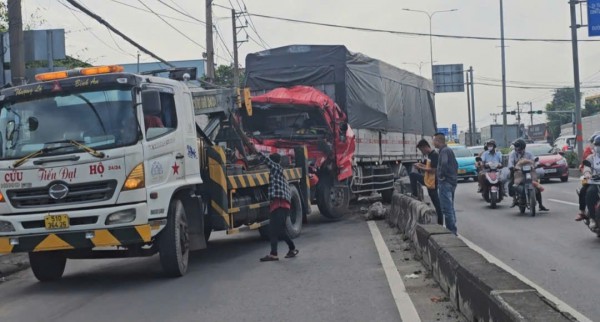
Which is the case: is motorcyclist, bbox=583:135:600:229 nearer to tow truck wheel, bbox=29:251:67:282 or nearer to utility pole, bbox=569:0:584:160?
tow truck wheel, bbox=29:251:67:282

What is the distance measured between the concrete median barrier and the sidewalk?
19.9 feet

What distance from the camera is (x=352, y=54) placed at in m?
16.2

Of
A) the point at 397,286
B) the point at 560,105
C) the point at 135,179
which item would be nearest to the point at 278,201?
the point at 135,179

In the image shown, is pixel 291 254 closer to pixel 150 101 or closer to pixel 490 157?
pixel 150 101

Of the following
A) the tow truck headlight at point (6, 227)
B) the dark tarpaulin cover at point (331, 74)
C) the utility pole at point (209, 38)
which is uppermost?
the utility pole at point (209, 38)

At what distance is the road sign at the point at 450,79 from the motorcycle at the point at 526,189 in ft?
119

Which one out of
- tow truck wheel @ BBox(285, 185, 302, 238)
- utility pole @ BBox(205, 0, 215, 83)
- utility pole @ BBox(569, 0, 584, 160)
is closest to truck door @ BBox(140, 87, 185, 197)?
tow truck wheel @ BBox(285, 185, 302, 238)

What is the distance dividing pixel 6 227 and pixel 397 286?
4.63 m

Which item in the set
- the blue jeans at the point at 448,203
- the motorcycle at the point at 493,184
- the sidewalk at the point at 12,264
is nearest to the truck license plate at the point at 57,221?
the sidewalk at the point at 12,264

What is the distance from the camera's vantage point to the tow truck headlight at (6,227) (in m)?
7.97

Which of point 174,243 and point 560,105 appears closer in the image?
point 174,243

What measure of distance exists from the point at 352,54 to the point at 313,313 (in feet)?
35.0

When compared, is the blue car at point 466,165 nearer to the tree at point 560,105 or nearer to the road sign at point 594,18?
the road sign at point 594,18

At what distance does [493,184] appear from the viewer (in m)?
16.6
